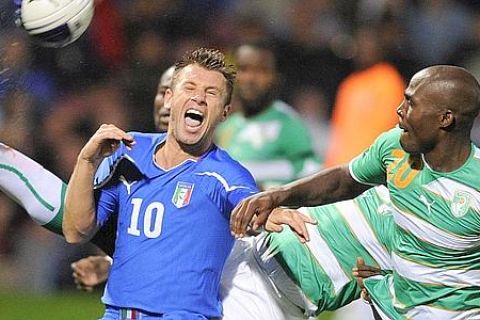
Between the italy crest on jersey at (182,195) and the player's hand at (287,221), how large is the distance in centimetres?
39

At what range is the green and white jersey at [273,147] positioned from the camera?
8.29 metres

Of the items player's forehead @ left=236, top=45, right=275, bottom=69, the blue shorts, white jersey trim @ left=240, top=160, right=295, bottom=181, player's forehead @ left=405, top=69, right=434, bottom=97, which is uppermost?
player's forehead @ left=236, top=45, right=275, bottom=69

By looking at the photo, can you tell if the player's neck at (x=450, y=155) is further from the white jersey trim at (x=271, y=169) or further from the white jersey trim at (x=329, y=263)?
the white jersey trim at (x=271, y=169)

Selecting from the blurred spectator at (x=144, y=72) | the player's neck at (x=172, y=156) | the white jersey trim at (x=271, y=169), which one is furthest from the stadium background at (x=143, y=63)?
Answer: the player's neck at (x=172, y=156)

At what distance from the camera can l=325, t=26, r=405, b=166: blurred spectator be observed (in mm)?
9016

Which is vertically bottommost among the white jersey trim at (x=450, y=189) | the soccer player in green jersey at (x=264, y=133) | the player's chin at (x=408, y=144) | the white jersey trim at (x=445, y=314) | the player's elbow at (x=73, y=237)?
the white jersey trim at (x=445, y=314)

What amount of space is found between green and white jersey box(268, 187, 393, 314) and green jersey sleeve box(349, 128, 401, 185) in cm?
19

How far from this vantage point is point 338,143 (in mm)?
9461

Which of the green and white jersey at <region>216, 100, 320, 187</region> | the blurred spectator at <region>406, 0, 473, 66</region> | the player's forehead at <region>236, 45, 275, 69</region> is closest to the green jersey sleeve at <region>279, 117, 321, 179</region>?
the green and white jersey at <region>216, 100, 320, 187</region>

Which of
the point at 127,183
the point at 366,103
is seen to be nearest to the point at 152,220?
the point at 127,183

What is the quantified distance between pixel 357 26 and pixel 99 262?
5.00 metres

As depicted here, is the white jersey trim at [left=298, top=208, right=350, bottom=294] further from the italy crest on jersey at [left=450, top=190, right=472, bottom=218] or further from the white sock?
the white sock

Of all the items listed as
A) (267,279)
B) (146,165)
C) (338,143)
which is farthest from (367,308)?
(338,143)

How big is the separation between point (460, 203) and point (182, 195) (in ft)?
3.25
